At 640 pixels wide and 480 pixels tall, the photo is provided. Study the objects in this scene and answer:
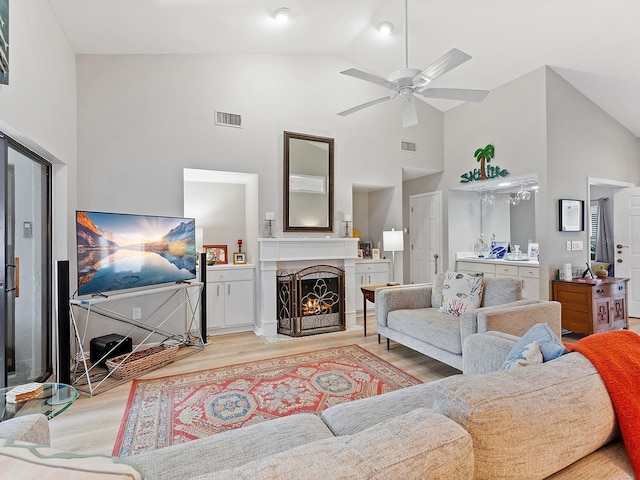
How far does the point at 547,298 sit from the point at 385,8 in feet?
13.0

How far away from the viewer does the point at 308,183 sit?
15.0 ft

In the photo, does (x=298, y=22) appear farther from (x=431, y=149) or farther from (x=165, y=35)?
(x=431, y=149)

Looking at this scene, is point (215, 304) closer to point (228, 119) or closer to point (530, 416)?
point (228, 119)

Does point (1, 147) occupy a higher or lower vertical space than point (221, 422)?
higher

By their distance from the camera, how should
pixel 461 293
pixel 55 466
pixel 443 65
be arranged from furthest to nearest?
pixel 461 293
pixel 443 65
pixel 55 466

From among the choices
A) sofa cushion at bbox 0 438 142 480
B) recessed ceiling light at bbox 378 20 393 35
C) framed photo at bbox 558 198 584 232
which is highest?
recessed ceiling light at bbox 378 20 393 35

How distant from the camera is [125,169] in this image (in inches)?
145

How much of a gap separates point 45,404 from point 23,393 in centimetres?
13

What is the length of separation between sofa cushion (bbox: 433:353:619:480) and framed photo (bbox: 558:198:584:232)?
157 inches

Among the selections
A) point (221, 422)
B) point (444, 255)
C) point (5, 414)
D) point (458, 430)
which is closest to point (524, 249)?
point (444, 255)

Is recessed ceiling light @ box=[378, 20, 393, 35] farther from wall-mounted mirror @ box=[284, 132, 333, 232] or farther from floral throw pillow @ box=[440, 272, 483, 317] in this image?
floral throw pillow @ box=[440, 272, 483, 317]

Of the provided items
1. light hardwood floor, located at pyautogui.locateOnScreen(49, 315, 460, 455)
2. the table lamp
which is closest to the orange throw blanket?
light hardwood floor, located at pyautogui.locateOnScreen(49, 315, 460, 455)

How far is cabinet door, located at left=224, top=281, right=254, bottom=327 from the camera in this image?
14.0 feet

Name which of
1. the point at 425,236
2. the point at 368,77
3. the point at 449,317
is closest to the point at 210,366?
the point at 449,317
